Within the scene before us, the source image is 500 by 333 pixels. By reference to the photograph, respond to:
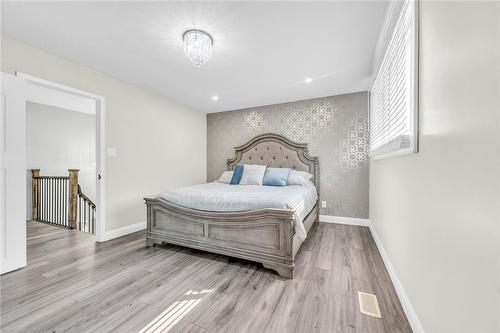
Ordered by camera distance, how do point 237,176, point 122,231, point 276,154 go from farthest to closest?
point 276,154, point 237,176, point 122,231

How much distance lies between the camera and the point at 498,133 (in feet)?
2.08

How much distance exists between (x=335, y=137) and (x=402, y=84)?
209cm

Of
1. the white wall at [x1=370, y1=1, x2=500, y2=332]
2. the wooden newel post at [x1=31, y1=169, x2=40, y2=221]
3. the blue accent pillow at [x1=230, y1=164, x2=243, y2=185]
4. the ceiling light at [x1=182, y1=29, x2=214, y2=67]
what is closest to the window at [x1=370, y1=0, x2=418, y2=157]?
the white wall at [x1=370, y1=1, x2=500, y2=332]

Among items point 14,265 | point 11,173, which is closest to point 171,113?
point 11,173

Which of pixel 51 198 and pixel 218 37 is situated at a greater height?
pixel 218 37

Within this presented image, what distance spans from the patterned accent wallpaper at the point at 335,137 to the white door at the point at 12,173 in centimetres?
338

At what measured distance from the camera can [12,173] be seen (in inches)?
80.0

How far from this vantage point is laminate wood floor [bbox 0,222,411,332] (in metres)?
1.38

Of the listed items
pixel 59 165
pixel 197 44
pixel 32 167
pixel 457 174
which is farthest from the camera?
pixel 59 165

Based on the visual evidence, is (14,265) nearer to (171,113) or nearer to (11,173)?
(11,173)

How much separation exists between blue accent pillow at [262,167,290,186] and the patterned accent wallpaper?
0.74 metres

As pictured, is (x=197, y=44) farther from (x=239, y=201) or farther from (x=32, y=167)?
(x=32, y=167)

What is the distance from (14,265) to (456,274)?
134 inches

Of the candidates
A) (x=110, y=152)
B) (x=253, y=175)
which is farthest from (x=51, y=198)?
(x=253, y=175)
